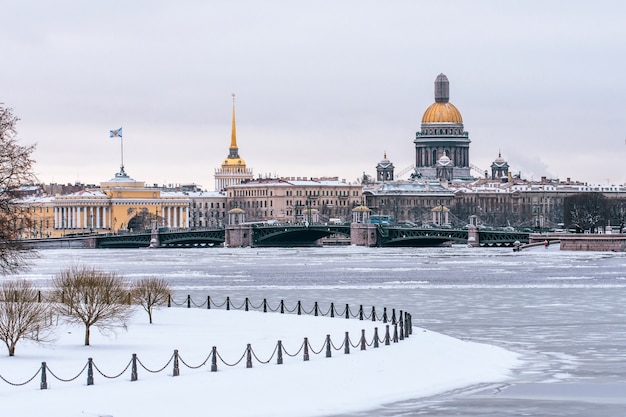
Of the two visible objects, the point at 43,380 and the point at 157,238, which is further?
the point at 157,238

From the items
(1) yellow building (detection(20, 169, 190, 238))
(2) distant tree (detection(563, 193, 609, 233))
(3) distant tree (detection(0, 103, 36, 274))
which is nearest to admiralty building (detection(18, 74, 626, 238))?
(1) yellow building (detection(20, 169, 190, 238))

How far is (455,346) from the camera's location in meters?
29.8

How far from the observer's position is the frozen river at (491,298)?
23.8m

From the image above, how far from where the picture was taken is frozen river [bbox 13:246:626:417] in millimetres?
23797

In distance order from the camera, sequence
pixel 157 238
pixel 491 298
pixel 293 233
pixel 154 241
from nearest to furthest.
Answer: pixel 491 298, pixel 293 233, pixel 154 241, pixel 157 238

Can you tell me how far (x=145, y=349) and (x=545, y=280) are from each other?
33551 mm

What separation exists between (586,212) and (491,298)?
8481 centimetres

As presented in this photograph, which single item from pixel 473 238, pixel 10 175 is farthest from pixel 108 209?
pixel 10 175

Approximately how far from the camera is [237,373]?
2442 centimetres

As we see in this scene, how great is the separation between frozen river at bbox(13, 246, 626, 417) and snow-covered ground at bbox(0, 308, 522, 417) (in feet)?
2.91

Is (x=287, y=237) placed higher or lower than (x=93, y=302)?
higher

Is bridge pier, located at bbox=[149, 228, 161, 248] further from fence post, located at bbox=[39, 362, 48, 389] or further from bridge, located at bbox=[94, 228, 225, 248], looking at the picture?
fence post, located at bbox=[39, 362, 48, 389]

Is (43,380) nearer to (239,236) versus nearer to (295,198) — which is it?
(239,236)

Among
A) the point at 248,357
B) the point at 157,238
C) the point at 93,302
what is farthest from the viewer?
the point at 157,238
